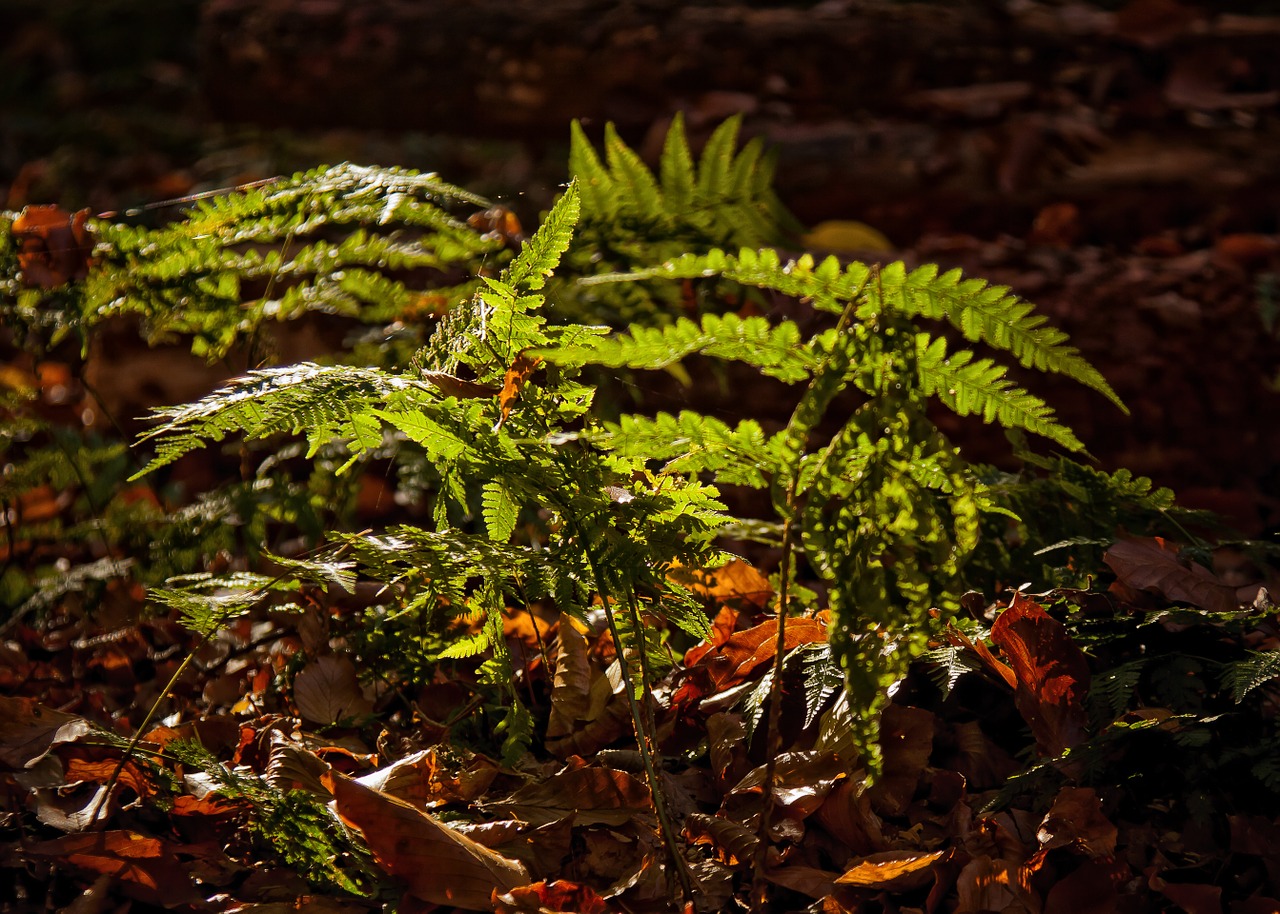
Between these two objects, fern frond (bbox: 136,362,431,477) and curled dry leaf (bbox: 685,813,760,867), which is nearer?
fern frond (bbox: 136,362,431,477)

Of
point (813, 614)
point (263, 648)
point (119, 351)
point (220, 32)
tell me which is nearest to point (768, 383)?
point (813, 614)

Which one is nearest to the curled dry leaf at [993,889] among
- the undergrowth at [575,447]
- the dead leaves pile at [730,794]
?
the dead leaves pile at [730,794]

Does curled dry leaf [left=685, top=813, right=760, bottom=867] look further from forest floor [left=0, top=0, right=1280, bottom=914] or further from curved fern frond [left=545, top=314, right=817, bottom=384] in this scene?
curved fern frond [left=545, top=314, right=817, bottom=384]

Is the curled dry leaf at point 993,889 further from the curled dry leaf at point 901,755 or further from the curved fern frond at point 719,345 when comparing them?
the curved fern frond at point 719,345

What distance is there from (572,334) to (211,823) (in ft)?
3.18

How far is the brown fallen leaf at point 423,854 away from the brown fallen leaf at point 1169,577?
103 cm

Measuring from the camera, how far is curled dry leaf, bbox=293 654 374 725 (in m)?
1.75

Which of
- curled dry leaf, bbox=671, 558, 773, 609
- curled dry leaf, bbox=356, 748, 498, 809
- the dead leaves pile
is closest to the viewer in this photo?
the dead leaves pile

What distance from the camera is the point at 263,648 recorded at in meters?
2.12

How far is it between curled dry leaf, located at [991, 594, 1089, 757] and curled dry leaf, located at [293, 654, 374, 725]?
1.09 m

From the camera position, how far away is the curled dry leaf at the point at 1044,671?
1515 mm

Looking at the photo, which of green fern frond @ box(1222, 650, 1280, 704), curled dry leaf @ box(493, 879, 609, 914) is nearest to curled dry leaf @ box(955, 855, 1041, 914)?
green fern frond @ box(1222, 650, 1280, 704)

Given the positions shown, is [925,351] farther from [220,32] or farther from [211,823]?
[220,32]

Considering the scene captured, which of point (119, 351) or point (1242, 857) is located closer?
point (1242, 857)
